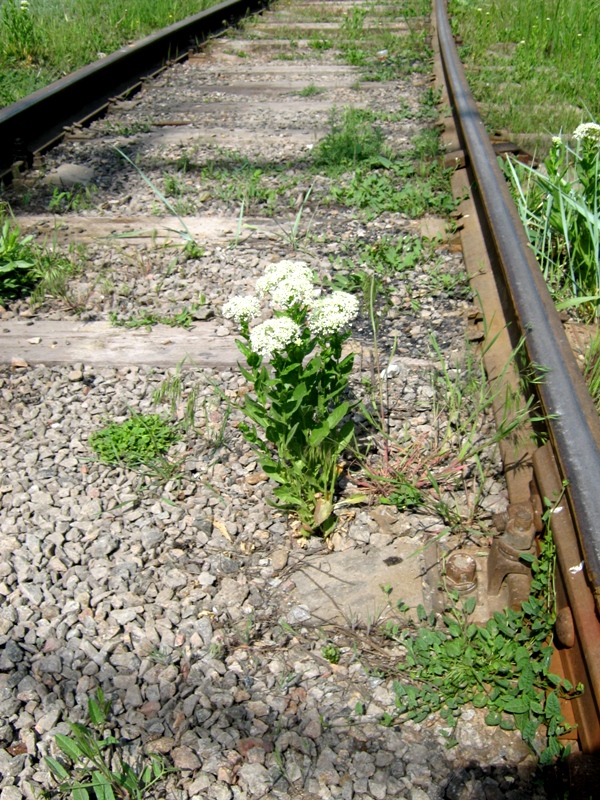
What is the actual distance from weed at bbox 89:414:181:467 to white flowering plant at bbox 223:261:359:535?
36 centimetres

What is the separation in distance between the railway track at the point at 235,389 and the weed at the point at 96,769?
0.20 feet

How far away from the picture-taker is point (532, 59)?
6910 millimetres

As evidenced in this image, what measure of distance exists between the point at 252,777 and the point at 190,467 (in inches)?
42.6

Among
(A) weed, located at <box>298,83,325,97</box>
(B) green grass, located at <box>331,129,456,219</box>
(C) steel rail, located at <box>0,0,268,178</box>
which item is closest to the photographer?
(B) green grass, located at <box>331,129,456,219</box>

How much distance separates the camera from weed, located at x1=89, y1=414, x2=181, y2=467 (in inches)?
102

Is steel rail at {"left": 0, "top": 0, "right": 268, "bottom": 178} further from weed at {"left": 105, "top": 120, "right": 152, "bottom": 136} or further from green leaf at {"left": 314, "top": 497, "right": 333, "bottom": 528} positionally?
green leaf at {"left": 314, "top": 497, "right": 333, "bottom": 528}

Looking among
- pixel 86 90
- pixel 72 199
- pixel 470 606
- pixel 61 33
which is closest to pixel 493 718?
pixel 470 606

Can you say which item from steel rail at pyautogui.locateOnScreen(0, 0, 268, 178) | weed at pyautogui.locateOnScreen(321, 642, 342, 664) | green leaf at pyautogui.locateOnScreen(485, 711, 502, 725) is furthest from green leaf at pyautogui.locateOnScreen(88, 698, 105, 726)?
steel rail at pyautogui.locateOnScreen(0, 0, 268, 178)

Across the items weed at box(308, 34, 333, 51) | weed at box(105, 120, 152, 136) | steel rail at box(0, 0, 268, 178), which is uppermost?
weed at box(308, 34, 333, 51)

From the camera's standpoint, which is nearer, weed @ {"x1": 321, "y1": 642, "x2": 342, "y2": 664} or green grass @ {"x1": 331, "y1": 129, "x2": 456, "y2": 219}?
weed @ {"x1": 321, "y1": 642, "x2": 342, "y2": 664}

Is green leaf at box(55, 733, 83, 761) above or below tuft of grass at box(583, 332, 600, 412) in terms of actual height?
below

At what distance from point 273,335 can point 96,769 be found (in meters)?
1.08

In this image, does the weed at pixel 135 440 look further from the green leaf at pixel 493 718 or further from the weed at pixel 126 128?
the weed at pixel 126 128

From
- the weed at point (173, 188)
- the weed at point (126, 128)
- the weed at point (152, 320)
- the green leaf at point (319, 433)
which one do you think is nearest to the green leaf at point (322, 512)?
the green leaf at point (319, 433)
